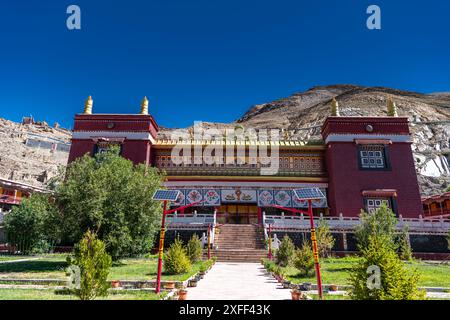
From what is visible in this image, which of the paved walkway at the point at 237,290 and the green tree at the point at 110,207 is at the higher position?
the green tree at the point at 110,207

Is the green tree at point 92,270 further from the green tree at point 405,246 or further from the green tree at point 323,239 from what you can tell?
the green tree at point 405,246

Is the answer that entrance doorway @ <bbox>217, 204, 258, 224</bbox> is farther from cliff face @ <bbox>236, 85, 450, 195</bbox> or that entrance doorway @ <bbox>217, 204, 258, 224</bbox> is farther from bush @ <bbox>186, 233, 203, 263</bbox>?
cliff face @ <bbox>236, 85, 450, 195</bbox>

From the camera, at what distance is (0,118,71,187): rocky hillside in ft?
197

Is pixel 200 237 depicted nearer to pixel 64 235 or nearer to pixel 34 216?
pixel 64 235

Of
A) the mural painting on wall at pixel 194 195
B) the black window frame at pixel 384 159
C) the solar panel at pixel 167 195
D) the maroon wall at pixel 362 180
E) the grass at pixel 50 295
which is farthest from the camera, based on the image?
the mural painting on wall at pixel 194 195

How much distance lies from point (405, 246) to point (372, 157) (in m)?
9.55

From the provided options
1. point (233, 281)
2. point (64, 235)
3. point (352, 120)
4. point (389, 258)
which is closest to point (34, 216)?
point (64, 235)

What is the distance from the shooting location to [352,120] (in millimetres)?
28016

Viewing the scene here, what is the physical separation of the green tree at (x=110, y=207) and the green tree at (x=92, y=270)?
6.90 m

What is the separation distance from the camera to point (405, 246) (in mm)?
19922

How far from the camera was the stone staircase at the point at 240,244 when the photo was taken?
19.8 metres

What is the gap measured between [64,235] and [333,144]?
73.5 ft

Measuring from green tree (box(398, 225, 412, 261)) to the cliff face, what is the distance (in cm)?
3242

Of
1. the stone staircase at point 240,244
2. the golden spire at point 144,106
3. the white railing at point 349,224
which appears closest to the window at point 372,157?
the white railing at point 349,224
